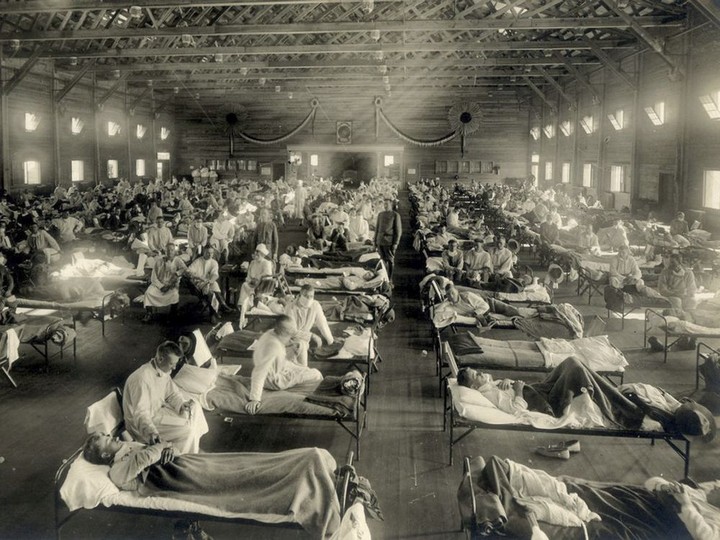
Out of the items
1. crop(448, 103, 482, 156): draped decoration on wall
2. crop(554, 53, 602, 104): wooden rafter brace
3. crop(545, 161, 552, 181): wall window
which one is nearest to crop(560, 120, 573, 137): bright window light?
crop(545, 161, 552, 181): wall window

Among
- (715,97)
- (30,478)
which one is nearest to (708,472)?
(30,478)

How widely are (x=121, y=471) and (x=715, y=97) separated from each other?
16174mm

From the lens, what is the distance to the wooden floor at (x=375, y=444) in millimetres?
4430

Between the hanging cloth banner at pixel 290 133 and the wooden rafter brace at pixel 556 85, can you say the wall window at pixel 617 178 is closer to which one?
the wooden rafter brace at pixel 556 85

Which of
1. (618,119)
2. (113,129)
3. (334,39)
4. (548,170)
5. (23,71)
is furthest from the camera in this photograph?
(548,170)

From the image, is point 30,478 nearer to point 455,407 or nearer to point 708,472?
point 455,407

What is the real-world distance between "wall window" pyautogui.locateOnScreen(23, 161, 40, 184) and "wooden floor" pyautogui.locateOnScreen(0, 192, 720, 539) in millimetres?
16510

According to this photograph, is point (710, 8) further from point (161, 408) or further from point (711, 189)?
point (161, 408)

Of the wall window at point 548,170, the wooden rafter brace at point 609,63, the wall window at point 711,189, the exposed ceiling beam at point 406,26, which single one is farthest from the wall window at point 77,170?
the wall window at point 711,189

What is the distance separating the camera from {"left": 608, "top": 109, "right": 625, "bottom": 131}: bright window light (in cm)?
2147

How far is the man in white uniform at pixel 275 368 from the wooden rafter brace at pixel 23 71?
18453 mm

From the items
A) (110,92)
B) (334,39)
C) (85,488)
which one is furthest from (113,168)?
(85,488)

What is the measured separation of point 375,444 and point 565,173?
2525 cm

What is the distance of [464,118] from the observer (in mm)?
33562
